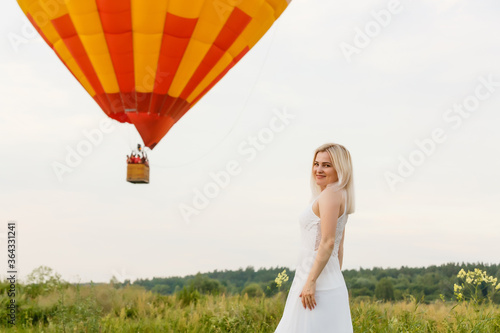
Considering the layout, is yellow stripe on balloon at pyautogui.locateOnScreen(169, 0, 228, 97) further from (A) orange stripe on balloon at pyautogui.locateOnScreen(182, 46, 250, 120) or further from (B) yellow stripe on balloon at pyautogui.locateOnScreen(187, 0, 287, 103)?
(A) orange stripe on balloon at pyautogui.locateOnScreen(182, 46, 250, 120)

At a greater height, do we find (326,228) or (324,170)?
(324,170)

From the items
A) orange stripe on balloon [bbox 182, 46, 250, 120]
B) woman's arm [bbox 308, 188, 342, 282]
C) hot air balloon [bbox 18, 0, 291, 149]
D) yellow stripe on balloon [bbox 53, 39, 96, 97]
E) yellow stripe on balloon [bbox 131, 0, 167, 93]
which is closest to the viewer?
woman's arm [bbox 308, 188, 342, 282]

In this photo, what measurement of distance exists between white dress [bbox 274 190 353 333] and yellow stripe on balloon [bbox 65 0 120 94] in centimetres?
690

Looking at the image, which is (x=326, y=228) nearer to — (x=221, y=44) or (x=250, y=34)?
(x=221, y=44)

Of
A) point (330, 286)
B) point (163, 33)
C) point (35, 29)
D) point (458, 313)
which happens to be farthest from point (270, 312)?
point (35, 29)

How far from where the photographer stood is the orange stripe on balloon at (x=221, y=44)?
1071 centimetres

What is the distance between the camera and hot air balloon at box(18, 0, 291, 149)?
10219 millimetres

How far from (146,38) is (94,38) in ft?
3.40

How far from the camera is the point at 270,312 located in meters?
8.73

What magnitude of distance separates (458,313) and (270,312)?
290 cm

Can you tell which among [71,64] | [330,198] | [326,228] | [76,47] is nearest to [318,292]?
[326,228]

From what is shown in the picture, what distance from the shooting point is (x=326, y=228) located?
15.8ft

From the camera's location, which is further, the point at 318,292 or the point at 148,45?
the point at 148,45

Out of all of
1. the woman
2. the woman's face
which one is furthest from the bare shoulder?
the woman's face
